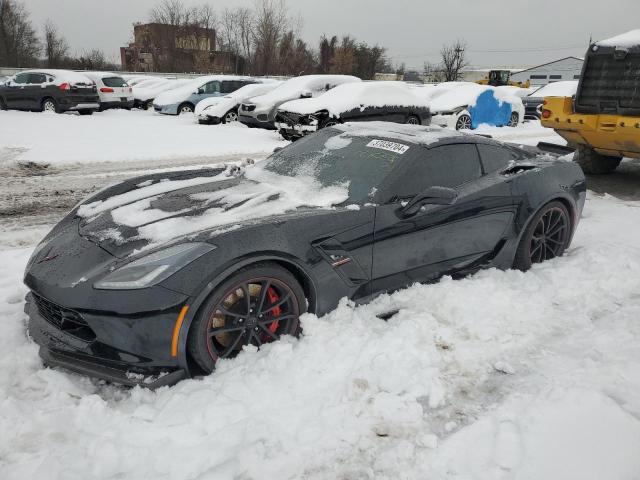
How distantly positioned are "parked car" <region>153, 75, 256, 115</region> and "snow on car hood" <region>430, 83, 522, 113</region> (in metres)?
7.24

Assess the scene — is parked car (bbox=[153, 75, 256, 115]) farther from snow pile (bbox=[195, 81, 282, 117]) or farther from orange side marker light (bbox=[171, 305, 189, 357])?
orange side marker light (bbox=[171, 305, 189, 357])

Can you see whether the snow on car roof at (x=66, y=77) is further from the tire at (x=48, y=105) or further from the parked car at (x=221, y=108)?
the parked car at (x=221, y=108)

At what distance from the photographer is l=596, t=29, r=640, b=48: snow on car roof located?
6.85 m

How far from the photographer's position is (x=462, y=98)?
46.3 ft

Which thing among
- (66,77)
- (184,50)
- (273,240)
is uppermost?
(184,50)

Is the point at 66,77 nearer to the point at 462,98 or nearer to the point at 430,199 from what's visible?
the point at 462,98

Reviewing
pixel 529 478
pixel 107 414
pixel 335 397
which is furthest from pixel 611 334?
pixel 107 414

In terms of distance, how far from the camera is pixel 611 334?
314cm

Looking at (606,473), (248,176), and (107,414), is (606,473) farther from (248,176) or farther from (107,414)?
(248,176)

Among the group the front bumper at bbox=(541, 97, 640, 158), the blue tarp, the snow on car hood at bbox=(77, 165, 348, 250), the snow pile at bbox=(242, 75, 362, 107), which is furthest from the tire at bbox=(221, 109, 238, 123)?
the snow on car hood at bbox=(77, 165, 348, 250)

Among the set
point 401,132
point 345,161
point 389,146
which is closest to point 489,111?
point 401,132

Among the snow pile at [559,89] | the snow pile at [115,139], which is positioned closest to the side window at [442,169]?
the snow pile at [115,139]

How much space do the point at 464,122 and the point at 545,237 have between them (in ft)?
35.0

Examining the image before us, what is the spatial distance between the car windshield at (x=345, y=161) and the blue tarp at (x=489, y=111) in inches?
458
